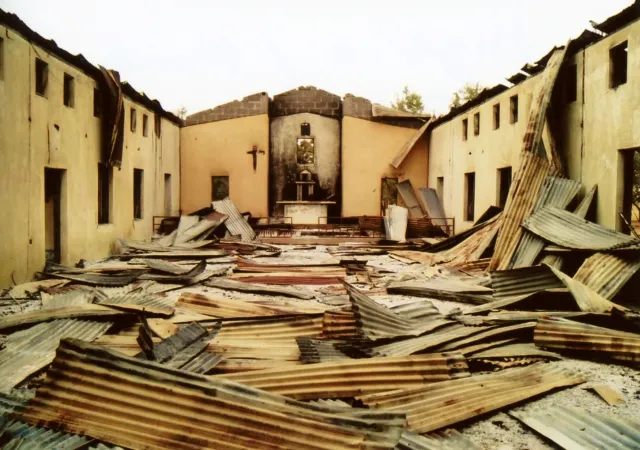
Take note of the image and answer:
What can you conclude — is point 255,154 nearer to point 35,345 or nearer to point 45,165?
point 45,165

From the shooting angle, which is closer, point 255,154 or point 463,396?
point 463,396

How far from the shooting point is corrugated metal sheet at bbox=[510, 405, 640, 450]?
10.8 feet

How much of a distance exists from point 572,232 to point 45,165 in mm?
9869

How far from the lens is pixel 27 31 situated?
9.16 m

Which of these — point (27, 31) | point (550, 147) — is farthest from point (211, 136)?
point (550, 147)

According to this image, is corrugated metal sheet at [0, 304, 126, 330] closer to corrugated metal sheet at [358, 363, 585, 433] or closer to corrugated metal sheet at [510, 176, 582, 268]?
corrugated metal sheet at [358, 363, 585, 433]

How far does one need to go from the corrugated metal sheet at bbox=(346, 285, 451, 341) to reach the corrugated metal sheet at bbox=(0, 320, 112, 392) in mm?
2759

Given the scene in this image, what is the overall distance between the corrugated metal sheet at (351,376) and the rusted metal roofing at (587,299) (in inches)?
94.2

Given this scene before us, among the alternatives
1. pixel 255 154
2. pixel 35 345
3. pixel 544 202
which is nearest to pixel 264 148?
pixel 255 154

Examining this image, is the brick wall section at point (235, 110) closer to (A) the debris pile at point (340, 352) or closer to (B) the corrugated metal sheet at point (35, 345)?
(A) the debris pile at point (340, 352)

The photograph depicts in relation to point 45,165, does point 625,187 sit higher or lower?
lower

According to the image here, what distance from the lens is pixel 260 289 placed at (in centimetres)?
834

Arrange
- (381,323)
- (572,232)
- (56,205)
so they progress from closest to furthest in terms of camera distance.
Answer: (381,323), (572,232), (56,205)

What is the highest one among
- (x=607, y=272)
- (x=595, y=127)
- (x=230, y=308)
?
(x=595, y=127)
